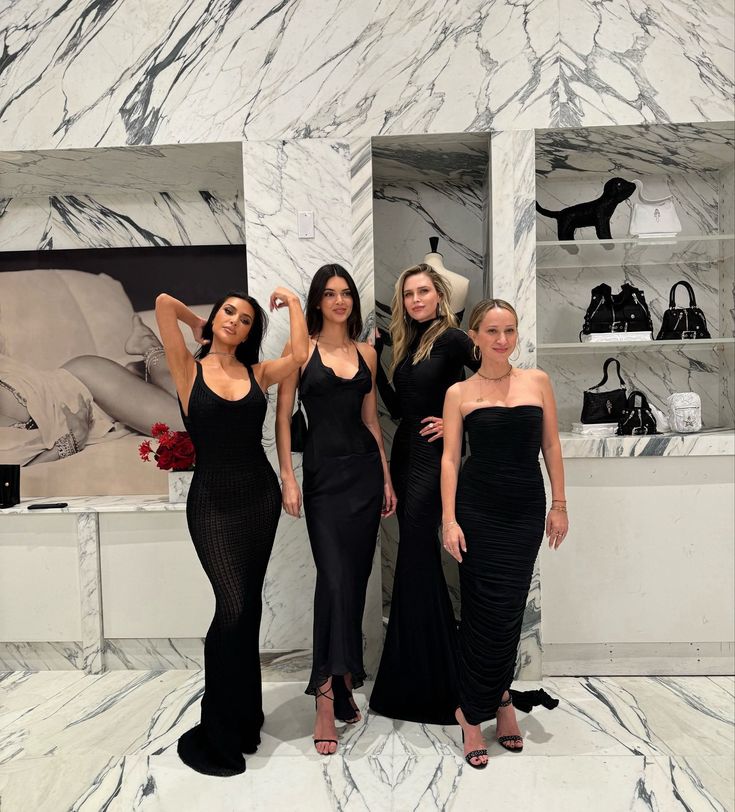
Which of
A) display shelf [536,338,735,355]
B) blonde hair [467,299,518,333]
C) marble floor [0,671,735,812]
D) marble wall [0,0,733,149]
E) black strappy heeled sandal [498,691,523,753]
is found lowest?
marble floor [0,671,735,812]

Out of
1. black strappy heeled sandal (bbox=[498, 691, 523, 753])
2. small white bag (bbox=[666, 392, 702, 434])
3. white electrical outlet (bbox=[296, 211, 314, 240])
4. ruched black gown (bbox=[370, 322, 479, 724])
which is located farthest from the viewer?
small white bag (bbox=[666, 392, 702, 434])

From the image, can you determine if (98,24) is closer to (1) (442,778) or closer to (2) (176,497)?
(2) (176,497)

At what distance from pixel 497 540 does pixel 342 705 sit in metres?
0.99

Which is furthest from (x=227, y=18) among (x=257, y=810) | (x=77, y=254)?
(x=257, y=810)

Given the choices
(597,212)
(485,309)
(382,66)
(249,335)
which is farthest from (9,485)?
(597,212)

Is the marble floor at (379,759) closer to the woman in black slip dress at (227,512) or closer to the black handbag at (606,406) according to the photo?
the woman in black slip dress at (227,512)

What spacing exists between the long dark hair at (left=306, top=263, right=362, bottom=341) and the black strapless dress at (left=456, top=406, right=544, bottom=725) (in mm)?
663

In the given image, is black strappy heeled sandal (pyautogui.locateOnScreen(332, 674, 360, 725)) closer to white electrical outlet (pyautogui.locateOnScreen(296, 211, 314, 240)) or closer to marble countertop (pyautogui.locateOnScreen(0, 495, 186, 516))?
marble countertop (pyautogui.locateOnScreen(0, 495, 186, 516))

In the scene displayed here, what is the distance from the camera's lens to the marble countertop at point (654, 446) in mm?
3062

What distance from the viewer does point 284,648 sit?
312 cm

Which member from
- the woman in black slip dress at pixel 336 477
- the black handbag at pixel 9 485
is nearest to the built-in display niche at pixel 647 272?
the woman in black slip dress at pixel 336 477

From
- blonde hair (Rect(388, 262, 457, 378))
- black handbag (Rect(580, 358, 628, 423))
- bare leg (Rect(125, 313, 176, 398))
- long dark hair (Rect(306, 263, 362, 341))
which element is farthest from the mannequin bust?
bare leg (Rect(125, 313, 176, 398))

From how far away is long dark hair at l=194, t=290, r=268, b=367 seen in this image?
2527mm

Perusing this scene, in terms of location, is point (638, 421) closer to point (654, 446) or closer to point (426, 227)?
point (654, 446)
